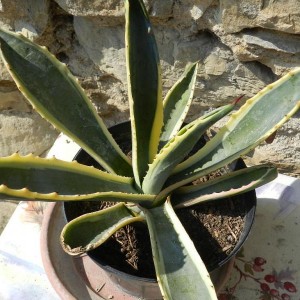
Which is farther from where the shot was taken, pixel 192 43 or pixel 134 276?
pixel 192 43

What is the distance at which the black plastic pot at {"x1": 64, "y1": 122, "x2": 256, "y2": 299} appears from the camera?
674 millimetres

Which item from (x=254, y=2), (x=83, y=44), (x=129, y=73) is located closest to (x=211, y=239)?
(x=129, y=73)

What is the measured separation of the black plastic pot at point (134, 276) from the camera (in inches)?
26.5

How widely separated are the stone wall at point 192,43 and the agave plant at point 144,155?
0.79 ft

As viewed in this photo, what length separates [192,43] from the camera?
3.20 feet

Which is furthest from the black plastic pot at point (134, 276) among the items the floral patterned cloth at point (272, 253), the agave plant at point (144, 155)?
the floral patterned cloth at point (272, 253)

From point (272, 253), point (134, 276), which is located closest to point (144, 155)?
point (134, 276)

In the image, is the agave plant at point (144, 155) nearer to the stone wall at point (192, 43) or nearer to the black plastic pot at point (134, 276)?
the black plastic pot at point (134, 276)

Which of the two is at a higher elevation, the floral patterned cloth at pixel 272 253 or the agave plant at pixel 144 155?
the agave plant at pixel 144 155

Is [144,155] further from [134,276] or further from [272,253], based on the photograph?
[272,253]

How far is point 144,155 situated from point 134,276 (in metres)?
0.16

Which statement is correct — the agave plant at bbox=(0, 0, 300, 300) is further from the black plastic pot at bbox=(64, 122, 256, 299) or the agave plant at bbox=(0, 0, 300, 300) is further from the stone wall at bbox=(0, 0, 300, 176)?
the stone wall at bbox=(0, 0, 300, 176)

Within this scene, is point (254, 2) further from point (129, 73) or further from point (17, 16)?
point (17, 16)

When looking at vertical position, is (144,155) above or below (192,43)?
below
